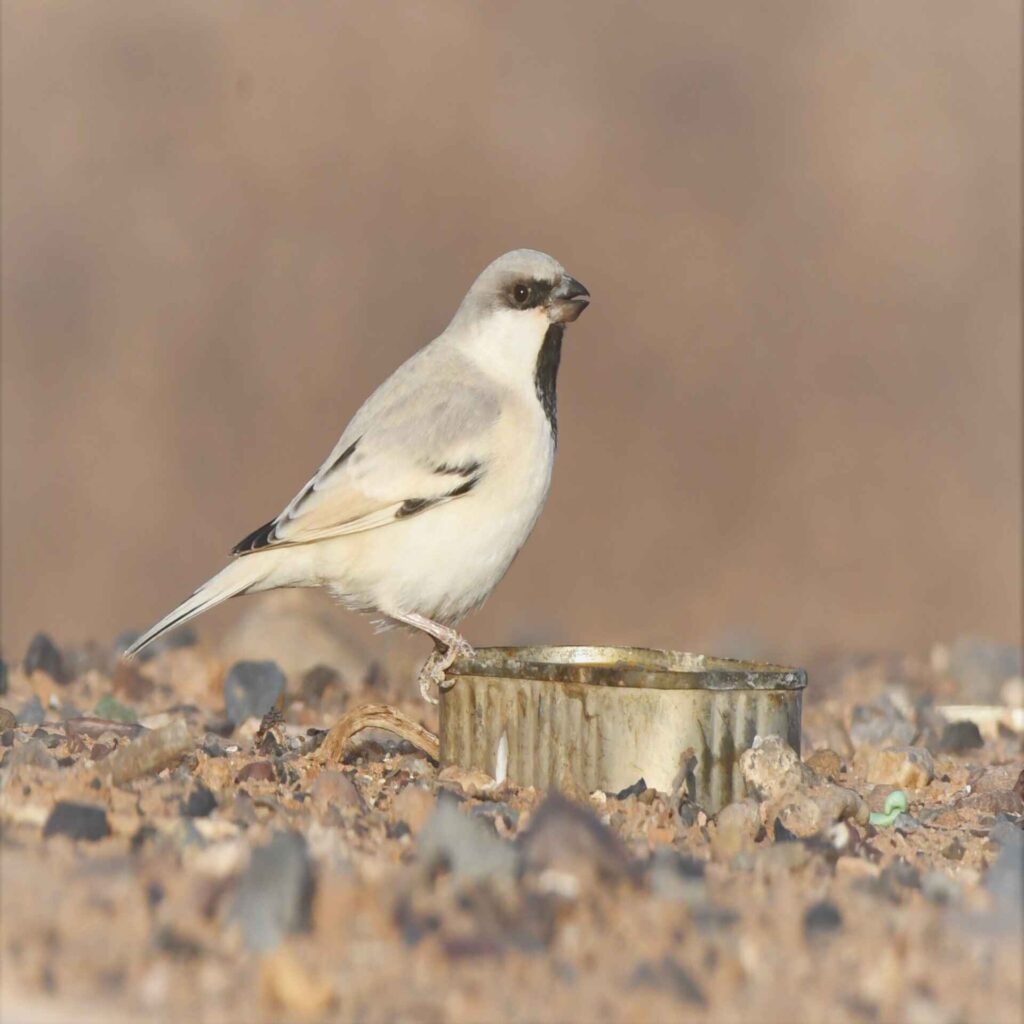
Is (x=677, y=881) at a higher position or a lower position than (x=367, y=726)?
lower

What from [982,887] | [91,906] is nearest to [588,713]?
[982,887]

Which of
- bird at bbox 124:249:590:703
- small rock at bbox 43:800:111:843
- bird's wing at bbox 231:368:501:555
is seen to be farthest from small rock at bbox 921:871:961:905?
bird's wing at bbox 231:368:501:555

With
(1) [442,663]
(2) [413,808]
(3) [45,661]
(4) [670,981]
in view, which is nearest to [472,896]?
(4) [670,981]

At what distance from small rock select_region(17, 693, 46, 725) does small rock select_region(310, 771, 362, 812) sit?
178 cm

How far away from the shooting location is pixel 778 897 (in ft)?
9.97

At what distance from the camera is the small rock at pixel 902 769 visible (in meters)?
5.11

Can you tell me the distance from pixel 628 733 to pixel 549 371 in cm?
187

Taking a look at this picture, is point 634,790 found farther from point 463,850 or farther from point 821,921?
point 821,921

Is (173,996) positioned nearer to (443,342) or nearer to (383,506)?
(383,506)

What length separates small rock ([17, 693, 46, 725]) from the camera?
18.0 feet

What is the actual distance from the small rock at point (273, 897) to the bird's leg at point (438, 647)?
6.94ft

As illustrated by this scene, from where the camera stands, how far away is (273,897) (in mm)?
2662

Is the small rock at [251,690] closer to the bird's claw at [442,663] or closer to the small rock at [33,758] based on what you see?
the bird's claw at [442,663]

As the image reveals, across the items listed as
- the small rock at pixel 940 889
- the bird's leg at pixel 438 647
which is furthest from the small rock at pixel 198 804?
the small rock at pixel 940 889
